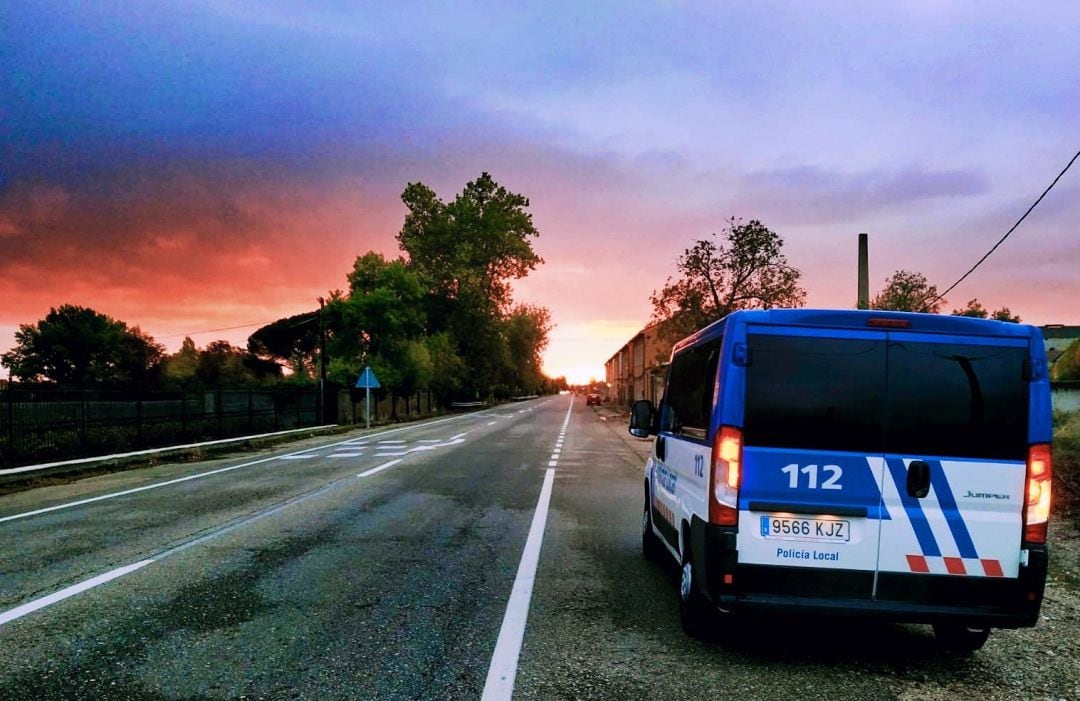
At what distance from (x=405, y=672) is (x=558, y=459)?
13320mm

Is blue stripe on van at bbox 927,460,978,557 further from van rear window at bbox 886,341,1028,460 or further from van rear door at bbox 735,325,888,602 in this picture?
van rear door at bbox 735,325,888,602

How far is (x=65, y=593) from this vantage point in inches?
211

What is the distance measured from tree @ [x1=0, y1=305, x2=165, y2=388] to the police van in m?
80.2

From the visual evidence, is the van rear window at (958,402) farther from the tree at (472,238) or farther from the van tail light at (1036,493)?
the tree at (472,238)

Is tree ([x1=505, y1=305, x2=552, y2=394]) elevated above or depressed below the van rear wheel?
above

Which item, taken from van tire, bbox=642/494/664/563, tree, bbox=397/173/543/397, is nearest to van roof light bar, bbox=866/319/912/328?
van tire, bbox=642/494/664/563

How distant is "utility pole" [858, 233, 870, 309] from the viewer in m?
19.8

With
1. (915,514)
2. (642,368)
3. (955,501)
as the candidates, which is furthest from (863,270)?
(642,368)

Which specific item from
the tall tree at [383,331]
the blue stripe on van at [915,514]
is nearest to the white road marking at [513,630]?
the blue stripe on van at [915,514]

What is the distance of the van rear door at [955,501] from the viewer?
3.86m

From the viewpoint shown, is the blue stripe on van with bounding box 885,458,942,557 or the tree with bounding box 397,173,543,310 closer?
the blue stripe on van with bounding box 885,458,942,557

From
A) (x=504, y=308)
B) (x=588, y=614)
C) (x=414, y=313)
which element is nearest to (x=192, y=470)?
(x=588, y=614)

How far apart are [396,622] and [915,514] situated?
131 inches

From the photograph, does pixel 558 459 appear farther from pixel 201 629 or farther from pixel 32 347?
pixel 32 347
